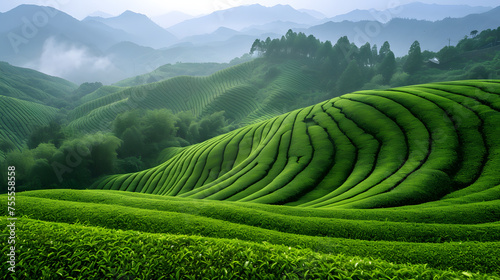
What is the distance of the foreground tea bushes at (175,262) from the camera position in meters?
4.80

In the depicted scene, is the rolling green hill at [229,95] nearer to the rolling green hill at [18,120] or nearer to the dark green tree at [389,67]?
the rolling green hill at [18,120]

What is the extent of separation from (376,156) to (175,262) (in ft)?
74.5

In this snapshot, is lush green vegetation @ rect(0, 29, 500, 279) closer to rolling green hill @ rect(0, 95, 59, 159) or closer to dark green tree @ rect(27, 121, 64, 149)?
dark green tree @ rect(27, 121, 64, 149)

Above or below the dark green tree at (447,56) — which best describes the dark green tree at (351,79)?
below

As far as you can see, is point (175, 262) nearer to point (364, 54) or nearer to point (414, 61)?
point (414, 61)

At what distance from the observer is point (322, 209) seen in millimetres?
12383

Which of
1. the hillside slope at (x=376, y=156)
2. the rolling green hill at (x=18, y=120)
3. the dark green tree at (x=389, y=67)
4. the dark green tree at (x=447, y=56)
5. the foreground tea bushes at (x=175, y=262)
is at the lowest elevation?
the rolling green hill at (x=18, y=120)

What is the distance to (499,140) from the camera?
64.3 ft

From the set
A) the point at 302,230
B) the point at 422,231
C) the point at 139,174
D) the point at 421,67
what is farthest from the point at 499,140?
the point at 421,67

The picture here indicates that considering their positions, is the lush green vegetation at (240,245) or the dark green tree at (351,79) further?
the dark green tree at (351,79)

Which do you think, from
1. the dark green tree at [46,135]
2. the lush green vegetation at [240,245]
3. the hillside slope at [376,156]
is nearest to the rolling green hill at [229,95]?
the dark green tree at [46,135]

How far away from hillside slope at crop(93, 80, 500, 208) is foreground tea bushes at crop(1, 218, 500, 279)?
420 inches

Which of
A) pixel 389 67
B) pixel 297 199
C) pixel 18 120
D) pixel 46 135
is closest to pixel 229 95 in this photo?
pixel 389 67

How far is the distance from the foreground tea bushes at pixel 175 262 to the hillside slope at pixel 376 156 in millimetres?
10668
